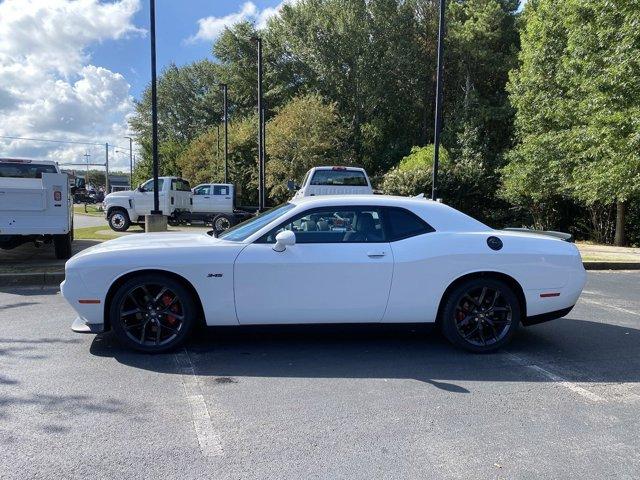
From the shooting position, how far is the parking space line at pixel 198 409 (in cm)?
312

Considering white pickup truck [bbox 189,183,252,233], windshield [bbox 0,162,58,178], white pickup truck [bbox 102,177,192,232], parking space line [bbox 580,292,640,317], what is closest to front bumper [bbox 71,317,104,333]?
parking space line [bbox 580,292,640,317]

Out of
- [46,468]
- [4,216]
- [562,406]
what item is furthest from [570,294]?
[4,216]

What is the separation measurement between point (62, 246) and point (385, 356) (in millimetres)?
7581

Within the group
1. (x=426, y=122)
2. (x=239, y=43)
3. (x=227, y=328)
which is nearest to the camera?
(x=227, y=328)

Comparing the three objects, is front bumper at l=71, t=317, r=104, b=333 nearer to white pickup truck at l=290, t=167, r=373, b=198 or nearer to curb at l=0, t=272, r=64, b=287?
curb at l=0, t=272, r=64, b=287

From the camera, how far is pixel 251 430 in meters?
3.34

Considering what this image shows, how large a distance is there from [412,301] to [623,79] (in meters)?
12.2

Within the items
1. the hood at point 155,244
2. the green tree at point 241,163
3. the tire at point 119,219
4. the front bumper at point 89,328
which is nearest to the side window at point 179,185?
the tire at point 119,219

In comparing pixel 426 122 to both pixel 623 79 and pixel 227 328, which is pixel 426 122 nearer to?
pixel 623 79

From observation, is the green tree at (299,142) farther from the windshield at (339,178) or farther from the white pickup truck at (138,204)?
the windshield at (339,178)

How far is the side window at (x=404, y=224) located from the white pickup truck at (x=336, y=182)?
29.9ft

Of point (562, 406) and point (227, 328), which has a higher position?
point (227, 328)

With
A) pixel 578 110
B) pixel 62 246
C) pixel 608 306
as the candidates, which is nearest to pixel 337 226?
pixel 608 306

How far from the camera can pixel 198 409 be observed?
143 inches
